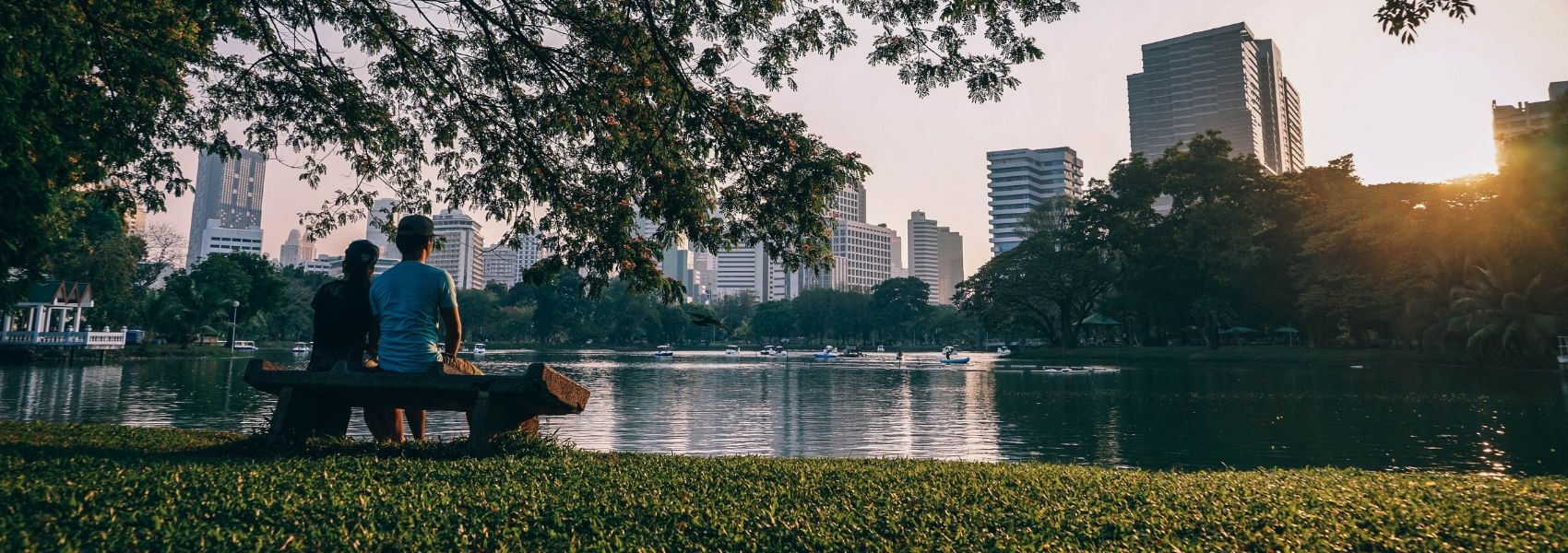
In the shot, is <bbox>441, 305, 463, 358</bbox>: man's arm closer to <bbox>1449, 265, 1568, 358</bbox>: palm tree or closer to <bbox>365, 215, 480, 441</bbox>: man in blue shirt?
<bbox>365, 215, 480, 441</bbox>: man in blue shirt

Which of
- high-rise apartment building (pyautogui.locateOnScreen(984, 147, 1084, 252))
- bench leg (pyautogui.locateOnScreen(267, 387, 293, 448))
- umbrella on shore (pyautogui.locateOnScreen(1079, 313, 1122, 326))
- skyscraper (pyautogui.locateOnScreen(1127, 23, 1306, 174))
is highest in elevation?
skyscraper (pyautogui.locateOnScreen(1127, 23, 1306, 174))

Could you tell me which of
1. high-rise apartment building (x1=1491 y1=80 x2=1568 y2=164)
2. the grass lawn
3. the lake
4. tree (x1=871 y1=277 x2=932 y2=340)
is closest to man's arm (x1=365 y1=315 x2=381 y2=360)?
the grass lawn

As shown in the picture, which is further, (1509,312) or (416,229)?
(1509,312)

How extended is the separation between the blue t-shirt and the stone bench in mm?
145

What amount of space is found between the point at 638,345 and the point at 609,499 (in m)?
122

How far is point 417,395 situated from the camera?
550 centimetres

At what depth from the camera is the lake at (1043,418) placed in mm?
12992

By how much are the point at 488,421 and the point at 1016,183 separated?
17721cm

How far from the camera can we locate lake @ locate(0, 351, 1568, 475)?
13.0 meters

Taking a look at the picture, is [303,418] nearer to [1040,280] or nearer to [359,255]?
[359,255]

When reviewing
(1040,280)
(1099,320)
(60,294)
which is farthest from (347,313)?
(1099,320)

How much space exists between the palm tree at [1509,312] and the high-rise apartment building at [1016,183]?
131 m

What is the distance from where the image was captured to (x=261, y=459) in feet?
17.1

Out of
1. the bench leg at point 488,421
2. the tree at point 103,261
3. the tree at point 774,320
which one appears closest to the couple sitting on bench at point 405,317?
the bench leg at point 488,421
